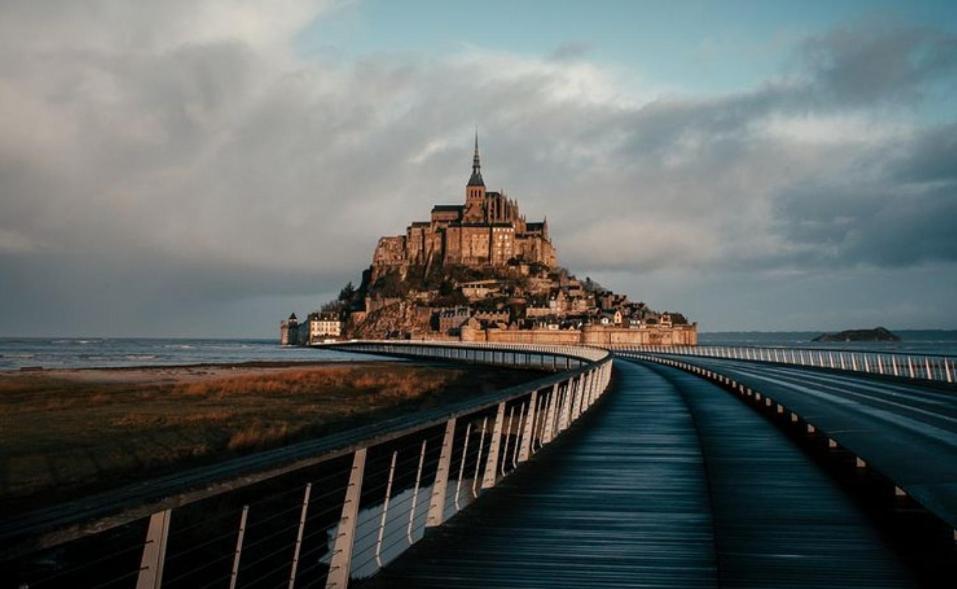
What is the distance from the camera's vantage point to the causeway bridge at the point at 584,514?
5027 millimetres

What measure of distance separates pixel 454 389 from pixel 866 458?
42.1 meters

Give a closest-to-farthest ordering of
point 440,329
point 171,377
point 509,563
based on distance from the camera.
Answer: point 509,563
point 171,377
point 440,329

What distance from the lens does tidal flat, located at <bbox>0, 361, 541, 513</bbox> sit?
781 inches

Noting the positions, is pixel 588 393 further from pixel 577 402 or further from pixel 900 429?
pixel 900 429

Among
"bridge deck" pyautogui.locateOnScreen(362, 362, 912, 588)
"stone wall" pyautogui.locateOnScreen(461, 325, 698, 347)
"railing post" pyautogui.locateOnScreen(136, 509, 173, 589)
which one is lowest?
"bridge deck" pyautogui.locateOnScreen(362, 362, 912, 588)

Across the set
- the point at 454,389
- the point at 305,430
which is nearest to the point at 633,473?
the point at 305,430

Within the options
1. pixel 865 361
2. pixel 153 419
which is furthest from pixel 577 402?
pixel 865 361

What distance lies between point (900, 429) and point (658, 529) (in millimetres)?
8815

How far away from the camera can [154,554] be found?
3705 millimetres

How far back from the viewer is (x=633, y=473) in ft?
36.4

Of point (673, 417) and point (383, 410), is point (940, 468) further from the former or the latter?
point (383, 410)

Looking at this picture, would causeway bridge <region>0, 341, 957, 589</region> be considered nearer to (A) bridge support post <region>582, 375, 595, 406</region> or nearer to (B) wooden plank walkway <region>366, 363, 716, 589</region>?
(B) wooden plank walkway <region>366, 363, 716, 589</region>

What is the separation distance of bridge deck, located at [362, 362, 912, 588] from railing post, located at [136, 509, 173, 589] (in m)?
2.28

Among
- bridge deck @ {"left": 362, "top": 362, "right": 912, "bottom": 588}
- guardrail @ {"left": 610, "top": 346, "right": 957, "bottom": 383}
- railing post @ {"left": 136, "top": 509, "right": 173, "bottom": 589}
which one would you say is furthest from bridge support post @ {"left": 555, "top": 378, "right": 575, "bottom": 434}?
guardrail @ {"left": 610, "top": 346, "right": 957, "bottom": 383}
